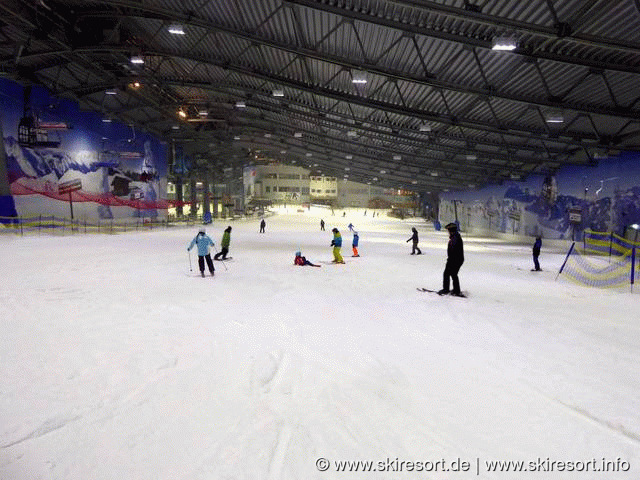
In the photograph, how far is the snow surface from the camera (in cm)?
333

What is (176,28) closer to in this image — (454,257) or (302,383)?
(454,257)

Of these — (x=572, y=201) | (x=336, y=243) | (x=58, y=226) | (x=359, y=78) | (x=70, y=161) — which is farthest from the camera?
(x=70, y=161)

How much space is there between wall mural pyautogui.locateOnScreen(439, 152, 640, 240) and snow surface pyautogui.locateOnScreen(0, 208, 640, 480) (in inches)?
571

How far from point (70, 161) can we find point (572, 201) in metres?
36.3

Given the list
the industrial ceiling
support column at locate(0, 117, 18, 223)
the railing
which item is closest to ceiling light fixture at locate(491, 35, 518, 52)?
the industrial ceiling

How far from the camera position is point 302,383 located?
15.5 feet

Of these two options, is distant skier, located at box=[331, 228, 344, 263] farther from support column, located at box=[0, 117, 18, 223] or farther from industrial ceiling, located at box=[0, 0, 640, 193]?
support column, located at box=[0, 117, 18, 223]

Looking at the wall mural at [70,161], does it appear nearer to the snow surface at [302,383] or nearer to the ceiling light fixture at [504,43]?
the snow surface at [302,383]

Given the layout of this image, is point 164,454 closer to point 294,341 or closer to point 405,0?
point 294,341

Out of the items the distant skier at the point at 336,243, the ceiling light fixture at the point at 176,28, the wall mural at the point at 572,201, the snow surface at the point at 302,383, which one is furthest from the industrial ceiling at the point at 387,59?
the snow surface at the point at 302,383

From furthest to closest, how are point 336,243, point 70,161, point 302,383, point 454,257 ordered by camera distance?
point 70,161, point 336,243, point 454,257, point 302,383

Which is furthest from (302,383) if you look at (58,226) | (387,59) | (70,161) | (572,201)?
(70,161)

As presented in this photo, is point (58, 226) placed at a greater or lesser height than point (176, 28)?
lesser

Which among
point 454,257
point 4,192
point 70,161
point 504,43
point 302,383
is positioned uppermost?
point 504,43
